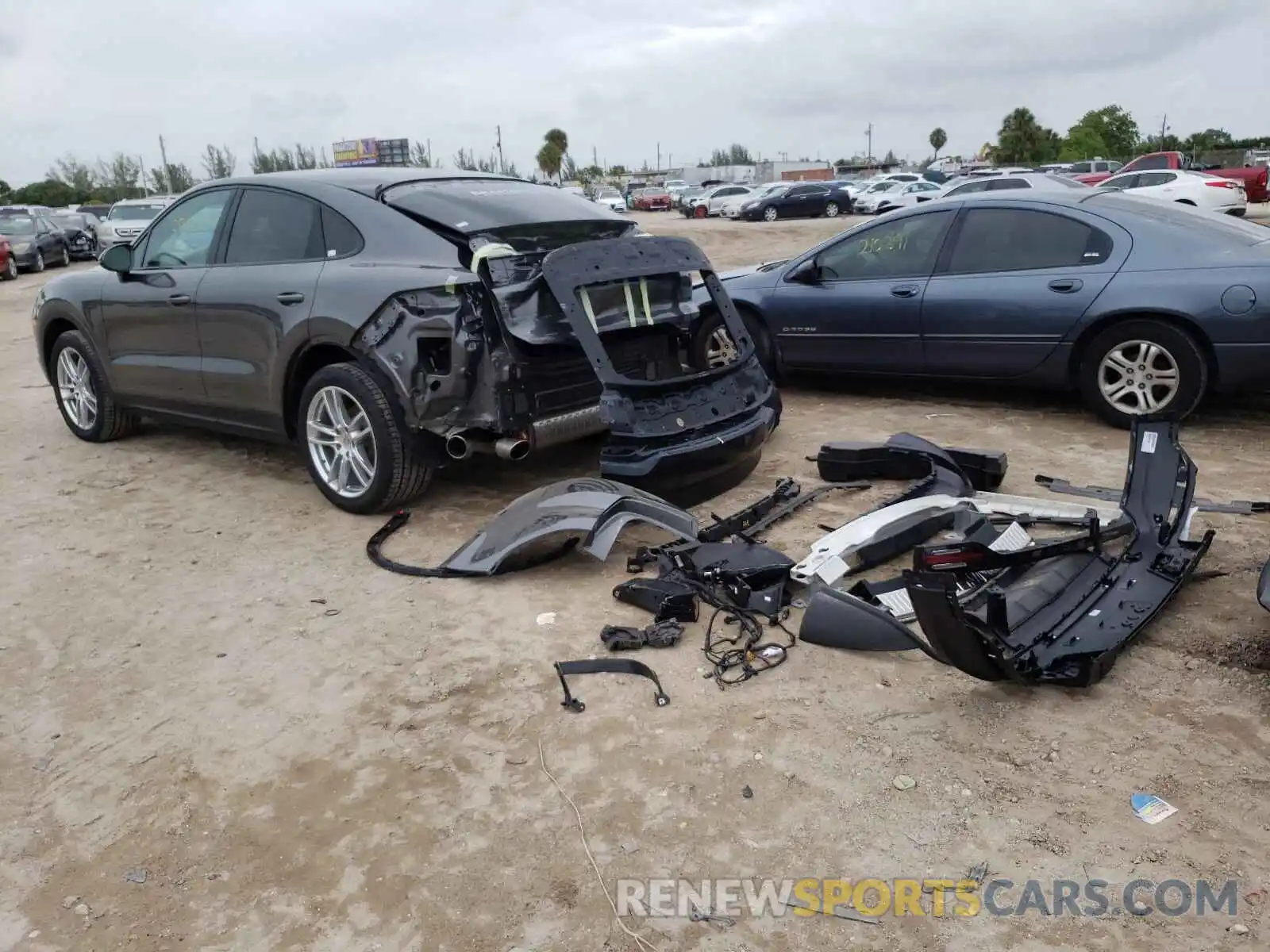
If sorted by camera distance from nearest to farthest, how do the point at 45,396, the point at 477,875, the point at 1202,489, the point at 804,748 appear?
1. the point at 477,875
2. the point at 804,748
3. the point at 1202,489
4. the point at 45,396

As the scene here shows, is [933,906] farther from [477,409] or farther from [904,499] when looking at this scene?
[477,409]

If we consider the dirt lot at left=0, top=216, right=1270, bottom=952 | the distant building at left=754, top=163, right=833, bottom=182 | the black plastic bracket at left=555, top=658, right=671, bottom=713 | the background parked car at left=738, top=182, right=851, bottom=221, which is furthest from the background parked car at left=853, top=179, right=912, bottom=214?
the distant building at left=754, top=163, right=833, bottom=182

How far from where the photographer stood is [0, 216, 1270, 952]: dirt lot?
7.66ft

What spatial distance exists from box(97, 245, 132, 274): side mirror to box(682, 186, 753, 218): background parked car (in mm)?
37737

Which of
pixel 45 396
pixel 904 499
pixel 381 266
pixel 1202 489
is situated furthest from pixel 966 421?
pixel 45 396

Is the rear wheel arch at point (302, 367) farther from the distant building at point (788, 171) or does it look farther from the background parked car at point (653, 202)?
the distant building at point (788, 171)

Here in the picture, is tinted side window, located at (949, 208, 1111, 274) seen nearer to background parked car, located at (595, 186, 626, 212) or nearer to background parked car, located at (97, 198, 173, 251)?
background parked car, located at (97, 198, 173, 251)

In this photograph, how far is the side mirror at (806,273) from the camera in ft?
23.2

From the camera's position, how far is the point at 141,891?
2467mm

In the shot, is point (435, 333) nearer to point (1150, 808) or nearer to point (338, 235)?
point (338, 235)

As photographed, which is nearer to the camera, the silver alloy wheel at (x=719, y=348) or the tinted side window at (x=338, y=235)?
the tinted side window at (x=338, y=235)

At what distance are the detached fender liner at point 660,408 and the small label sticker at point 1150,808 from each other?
2.45 metres

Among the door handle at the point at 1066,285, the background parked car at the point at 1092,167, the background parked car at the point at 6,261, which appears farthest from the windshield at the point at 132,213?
the background parked car at the point at 1092,167

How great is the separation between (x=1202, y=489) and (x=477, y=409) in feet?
11.8
